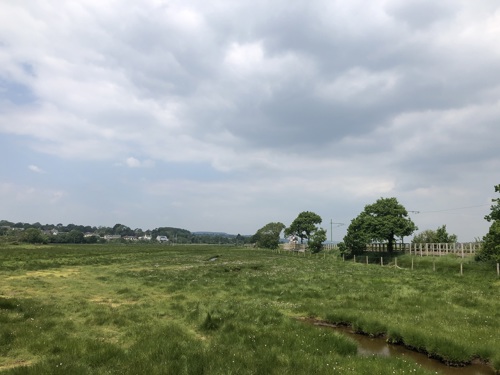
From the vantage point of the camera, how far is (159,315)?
60.2 feet

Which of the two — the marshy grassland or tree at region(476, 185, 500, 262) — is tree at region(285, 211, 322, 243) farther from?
the marshy grassland

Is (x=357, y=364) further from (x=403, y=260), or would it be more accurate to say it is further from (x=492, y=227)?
(x=403, y=260)

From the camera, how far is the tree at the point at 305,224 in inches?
5389

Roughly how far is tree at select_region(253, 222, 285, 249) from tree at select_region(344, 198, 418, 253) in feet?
315

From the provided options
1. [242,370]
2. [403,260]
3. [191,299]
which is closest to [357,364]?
[242,370]

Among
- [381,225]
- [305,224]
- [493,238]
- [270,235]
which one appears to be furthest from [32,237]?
[493,238]

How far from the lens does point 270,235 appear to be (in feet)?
588

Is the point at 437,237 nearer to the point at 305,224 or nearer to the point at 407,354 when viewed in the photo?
the point at 305,224

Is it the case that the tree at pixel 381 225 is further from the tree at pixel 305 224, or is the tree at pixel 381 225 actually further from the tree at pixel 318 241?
the tree at pixel 305 224

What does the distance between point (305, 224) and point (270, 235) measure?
146 feet

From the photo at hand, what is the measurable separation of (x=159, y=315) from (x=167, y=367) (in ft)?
27.0

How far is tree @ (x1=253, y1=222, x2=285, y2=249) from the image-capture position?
17550cm

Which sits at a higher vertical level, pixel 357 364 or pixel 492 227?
pixel 492 227

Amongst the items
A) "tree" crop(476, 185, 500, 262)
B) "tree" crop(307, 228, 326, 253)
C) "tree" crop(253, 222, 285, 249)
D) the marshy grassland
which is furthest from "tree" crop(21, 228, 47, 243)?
"tree" crop(476, 185, 500, 262)
